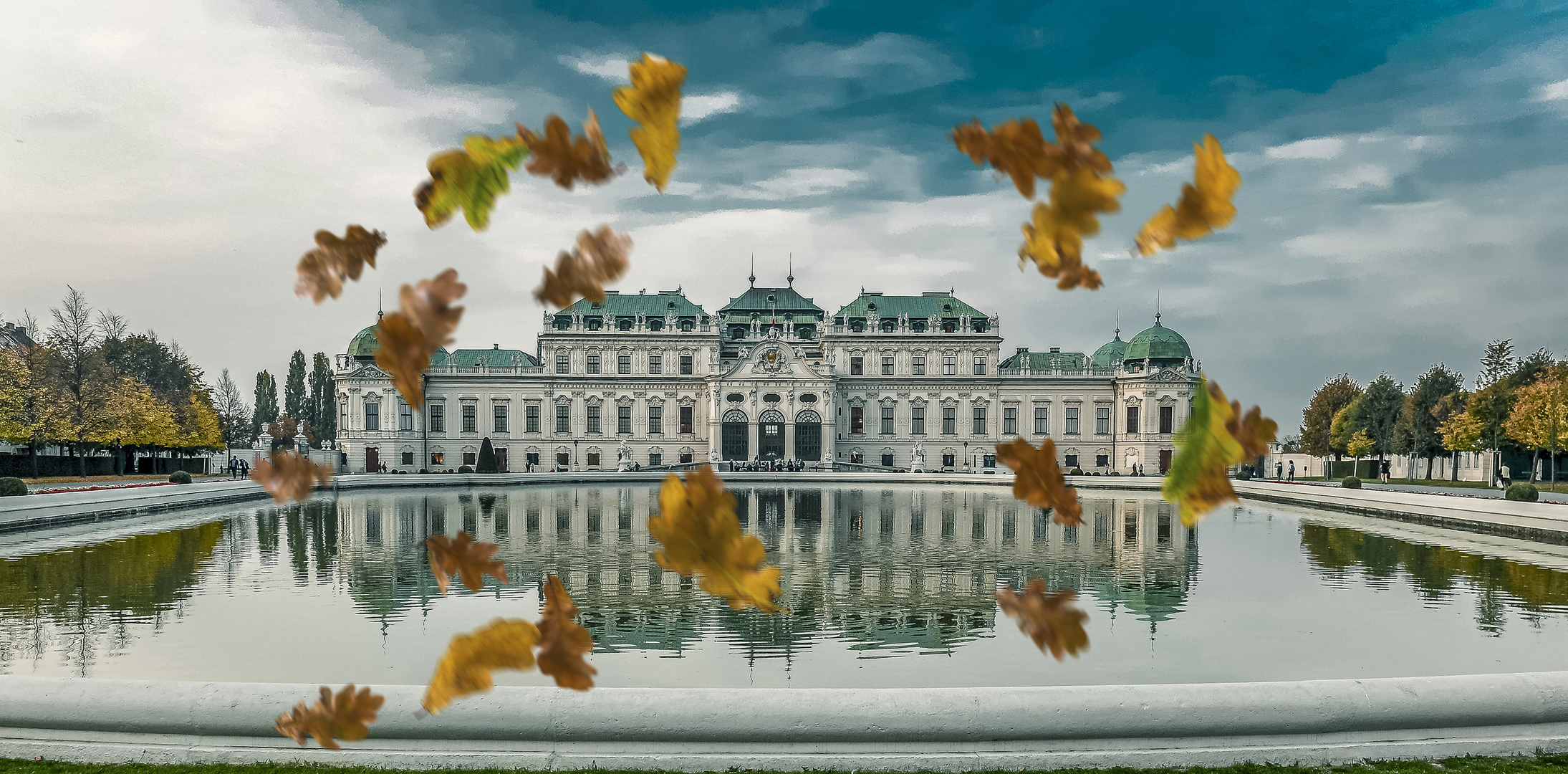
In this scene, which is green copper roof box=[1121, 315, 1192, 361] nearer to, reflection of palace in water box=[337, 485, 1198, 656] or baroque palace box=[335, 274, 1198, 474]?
baroque palace box=[335, 274, 1198, 474]

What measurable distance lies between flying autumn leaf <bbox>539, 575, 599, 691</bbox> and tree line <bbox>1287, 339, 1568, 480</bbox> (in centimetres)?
4762

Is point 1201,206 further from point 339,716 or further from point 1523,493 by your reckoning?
point 1523,493

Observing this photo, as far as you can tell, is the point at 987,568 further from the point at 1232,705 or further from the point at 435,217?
the point at 435,217

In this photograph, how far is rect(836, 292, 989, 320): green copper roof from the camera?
7500 cm

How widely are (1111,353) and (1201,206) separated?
3366 inches

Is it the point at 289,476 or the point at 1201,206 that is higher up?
the point at 1201,206

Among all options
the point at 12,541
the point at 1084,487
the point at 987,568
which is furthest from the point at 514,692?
the point at 1084,487

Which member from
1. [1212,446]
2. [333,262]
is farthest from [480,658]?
[1212,446]

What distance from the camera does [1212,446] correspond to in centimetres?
125

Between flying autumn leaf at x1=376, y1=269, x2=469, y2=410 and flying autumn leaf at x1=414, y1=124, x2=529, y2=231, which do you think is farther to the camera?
flying autumn leaf at x1=414, y1=124, x2=529, y2=231

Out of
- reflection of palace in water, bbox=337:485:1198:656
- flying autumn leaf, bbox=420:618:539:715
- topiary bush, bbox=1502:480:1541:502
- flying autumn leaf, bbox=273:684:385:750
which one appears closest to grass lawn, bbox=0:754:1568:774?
reflection of palace in water, bbox=337:485:1198:656

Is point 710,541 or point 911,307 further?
point 911,307

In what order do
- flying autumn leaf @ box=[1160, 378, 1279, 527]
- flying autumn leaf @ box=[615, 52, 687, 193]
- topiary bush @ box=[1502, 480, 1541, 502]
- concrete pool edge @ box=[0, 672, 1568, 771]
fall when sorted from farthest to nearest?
topiary bush @ box=[1502, 480, 1541, 502] → concrete pool edge @ box=[0, 672, 1568, 771] → flying autumn leaf @ box=[615, 52, 687, 193] → flying autumn leaf @ box=[1160, 378, 1279, 527]

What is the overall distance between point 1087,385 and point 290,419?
2533 inches
